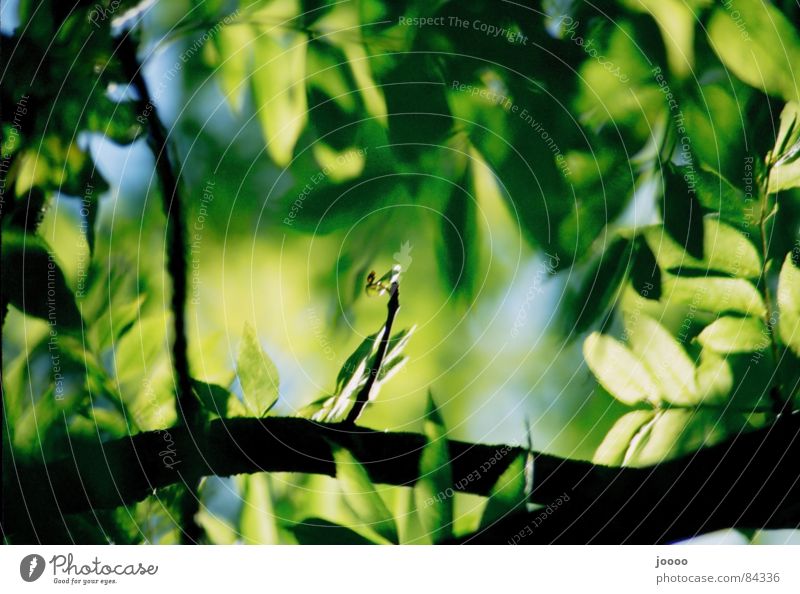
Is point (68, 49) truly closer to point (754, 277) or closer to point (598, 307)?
point (598, 307)

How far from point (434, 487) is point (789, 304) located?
369mm

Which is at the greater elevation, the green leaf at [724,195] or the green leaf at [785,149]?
the green leaf at [785,149]

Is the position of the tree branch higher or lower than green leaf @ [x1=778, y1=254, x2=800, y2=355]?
lower

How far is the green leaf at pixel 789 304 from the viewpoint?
2.22 feet

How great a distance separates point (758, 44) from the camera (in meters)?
0.67

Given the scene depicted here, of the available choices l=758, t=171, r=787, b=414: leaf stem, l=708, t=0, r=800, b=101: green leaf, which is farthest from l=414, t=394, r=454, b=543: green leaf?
l=708, t=0, r=800, b=101: green leaf

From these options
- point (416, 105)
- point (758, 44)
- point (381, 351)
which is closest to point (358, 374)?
point (381, 351)

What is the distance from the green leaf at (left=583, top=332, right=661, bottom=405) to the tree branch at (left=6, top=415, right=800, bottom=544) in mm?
67

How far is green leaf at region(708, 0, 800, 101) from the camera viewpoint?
663 millimetres

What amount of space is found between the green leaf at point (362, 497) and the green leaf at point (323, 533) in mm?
16

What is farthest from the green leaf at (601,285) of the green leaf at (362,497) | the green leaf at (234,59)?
the green leaf at (234,59)

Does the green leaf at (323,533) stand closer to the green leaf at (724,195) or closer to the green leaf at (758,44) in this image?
the green leaf at (724,195)

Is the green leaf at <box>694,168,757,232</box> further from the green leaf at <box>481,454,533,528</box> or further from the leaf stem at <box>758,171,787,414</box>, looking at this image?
the green leaf at <box>481,454,533,528</box>
